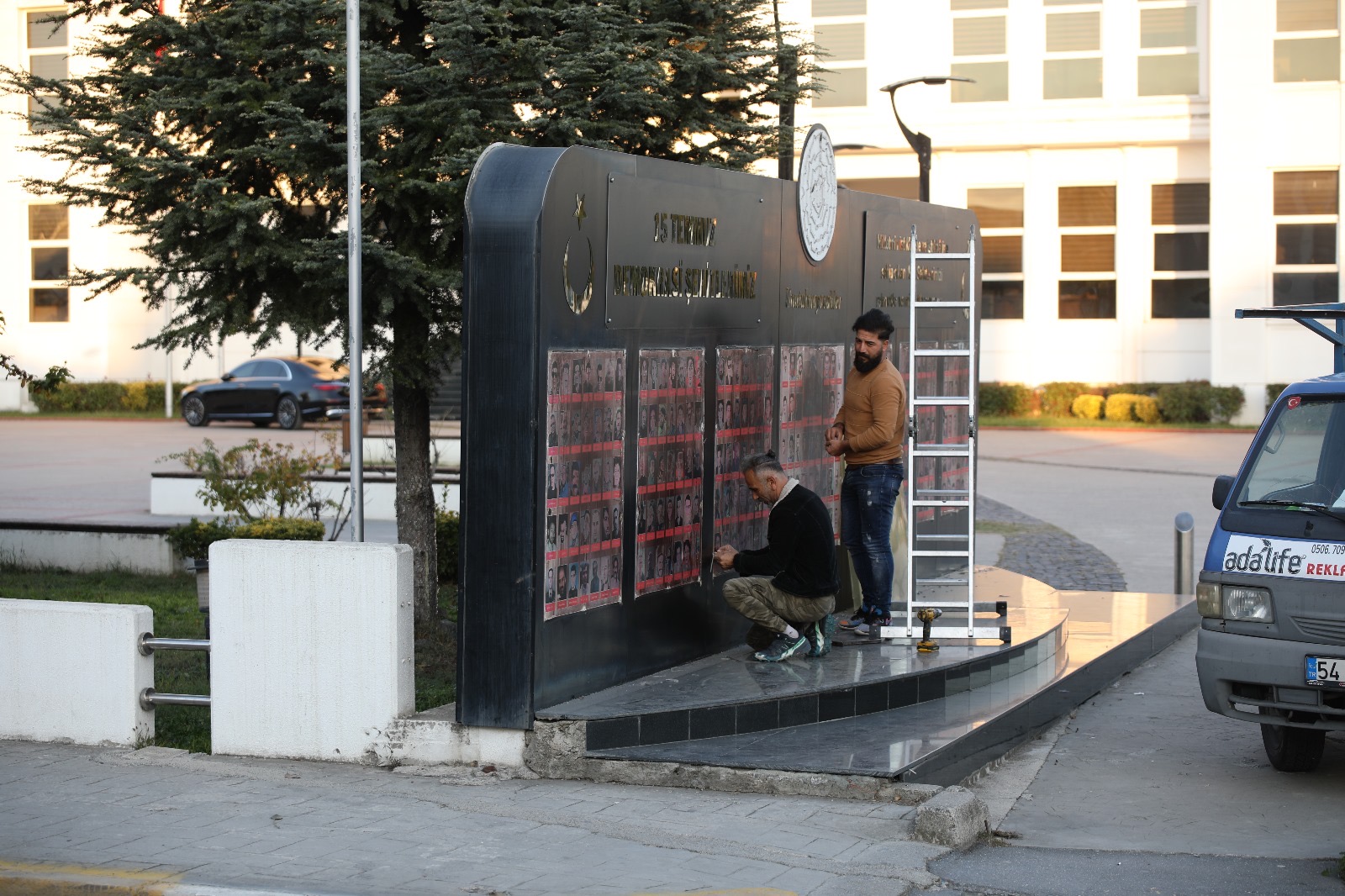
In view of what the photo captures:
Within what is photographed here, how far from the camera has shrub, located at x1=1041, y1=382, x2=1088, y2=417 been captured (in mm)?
38094

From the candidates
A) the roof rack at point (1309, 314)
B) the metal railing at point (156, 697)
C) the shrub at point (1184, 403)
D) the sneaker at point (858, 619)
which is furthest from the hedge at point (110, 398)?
the roof rack at point (1309, 314)

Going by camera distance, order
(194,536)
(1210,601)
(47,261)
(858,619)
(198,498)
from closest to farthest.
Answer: (1210,601), (858,619), (194,536), (198,498), (47,261)

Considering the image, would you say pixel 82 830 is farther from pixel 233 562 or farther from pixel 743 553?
pixel 743 553

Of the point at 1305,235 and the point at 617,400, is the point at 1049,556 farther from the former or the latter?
the point at 1305,235

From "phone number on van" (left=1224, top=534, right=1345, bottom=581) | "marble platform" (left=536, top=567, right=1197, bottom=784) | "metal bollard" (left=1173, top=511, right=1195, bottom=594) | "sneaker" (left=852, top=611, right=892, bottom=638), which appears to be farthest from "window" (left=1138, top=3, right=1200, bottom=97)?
"phone number on van" (left=1224, top=534, right=1345, bottom=581)

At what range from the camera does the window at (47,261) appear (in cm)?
4091

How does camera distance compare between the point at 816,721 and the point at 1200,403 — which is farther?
the point at 1200,403

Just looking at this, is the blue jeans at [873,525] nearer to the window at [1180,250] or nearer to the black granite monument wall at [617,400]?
the black granite monument wall at [617,400]

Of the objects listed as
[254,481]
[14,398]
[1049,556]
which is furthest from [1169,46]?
[14,398]

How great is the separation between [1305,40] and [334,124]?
3074cm

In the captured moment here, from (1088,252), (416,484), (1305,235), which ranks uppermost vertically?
(1305,235)

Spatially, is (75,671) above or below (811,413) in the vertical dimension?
below

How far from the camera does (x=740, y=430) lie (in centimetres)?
993

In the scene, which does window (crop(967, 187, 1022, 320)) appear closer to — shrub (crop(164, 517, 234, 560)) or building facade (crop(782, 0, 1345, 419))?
building facade (crop(782, 0, 1345, 419))
